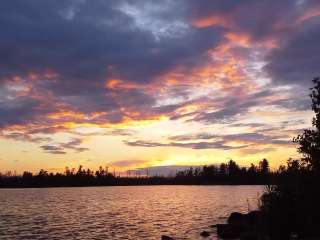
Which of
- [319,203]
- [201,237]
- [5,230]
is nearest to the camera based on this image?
[319,203]

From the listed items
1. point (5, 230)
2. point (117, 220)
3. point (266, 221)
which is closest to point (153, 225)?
point (117, 220)

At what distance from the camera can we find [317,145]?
36.6m

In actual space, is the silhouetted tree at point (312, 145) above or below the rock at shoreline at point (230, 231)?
above

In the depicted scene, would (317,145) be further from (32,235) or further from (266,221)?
(32,235)

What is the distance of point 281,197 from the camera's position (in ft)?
117

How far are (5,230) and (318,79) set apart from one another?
44.7 metres

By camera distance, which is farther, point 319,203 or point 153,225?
point 153,225

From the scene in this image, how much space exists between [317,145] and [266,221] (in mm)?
7772

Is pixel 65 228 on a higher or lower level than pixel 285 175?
lower

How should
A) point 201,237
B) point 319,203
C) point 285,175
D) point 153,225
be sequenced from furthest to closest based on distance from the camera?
point 153,225 < point 201,237 < point 285,175 < point 319,203

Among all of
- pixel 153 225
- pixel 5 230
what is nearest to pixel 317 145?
pixel 153 225

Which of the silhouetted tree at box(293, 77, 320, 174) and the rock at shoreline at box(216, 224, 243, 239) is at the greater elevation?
the silhouetted tree at box(293, 77, 320, 174)

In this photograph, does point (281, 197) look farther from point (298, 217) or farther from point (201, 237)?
point (201, 237)

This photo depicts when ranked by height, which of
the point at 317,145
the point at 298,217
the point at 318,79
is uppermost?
the point at 318,79
